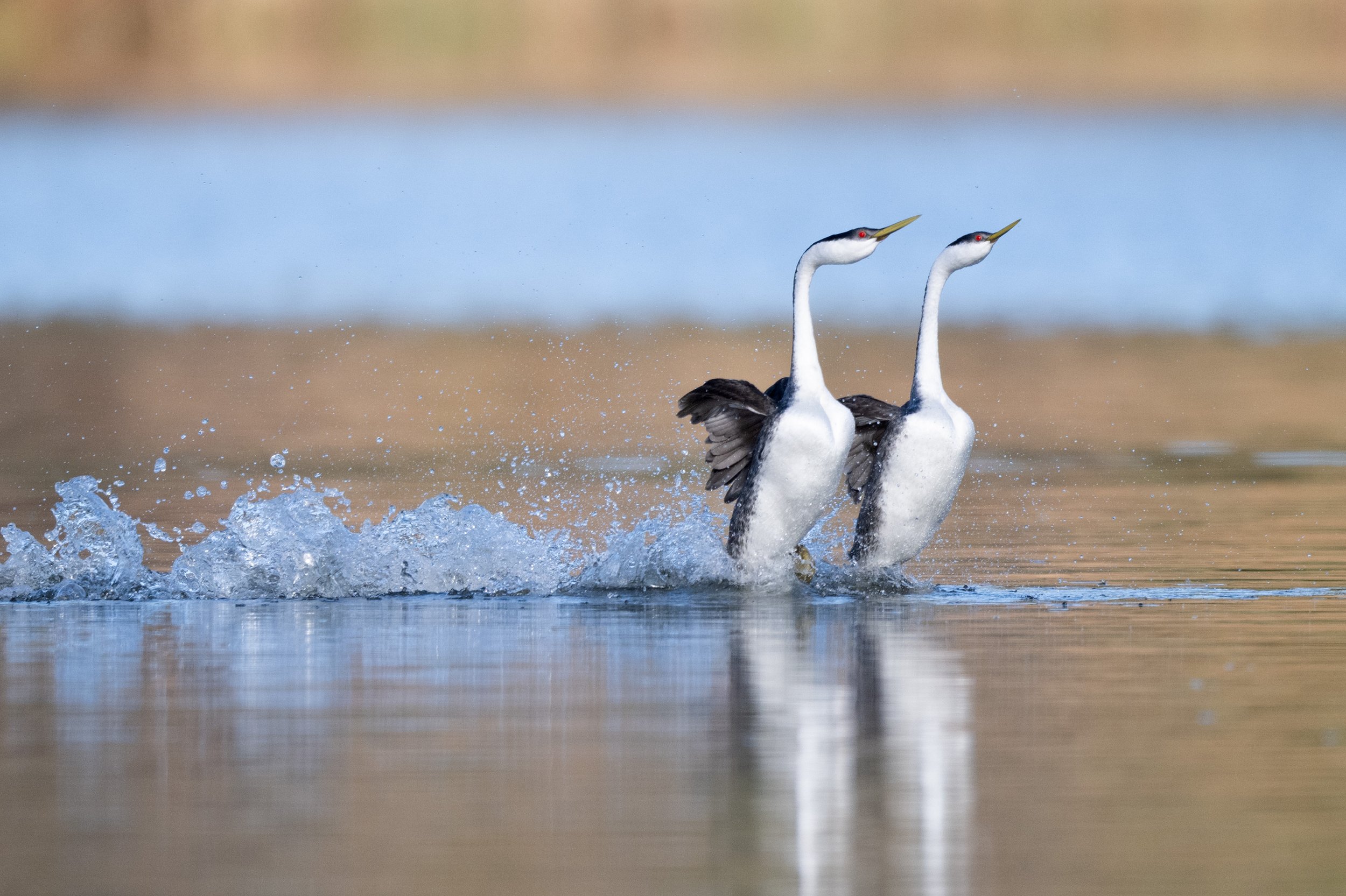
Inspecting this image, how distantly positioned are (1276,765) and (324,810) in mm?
3113

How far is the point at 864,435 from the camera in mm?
13953

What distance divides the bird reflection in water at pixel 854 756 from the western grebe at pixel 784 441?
4.47 feet

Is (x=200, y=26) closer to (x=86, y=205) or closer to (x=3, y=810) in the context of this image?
(x=86, y=205)

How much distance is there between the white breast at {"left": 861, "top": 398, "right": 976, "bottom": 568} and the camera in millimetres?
12867

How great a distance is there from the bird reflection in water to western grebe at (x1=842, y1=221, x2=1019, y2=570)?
56.5 inches

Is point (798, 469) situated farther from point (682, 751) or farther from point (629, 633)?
point (682, 751)

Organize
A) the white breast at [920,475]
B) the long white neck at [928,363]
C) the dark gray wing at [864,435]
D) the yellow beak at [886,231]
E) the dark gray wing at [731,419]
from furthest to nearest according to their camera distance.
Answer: the dark gray wing at [864,435] → the dark gray wing at [731,419] → the yellow beak at [886,231] → the long white neck at [928,363] → the white breast at [920,475]

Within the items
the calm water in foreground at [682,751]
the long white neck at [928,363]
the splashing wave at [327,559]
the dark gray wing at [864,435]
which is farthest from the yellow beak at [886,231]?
the calm water in foreground at [682,751]

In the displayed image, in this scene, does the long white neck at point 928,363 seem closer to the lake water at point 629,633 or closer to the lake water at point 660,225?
the lake water at point 629,633

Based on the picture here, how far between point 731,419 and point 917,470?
3.94 ft

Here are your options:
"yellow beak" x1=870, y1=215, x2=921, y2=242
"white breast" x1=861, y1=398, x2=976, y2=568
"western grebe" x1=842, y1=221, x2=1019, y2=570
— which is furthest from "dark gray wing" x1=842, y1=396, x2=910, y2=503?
"yellow beak" x1=870, y1=215, x2=921, y2=242

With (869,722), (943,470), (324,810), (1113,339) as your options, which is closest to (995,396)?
(1113,339)

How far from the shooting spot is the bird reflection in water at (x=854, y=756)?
7.31 metres

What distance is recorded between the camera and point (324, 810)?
7.92m
